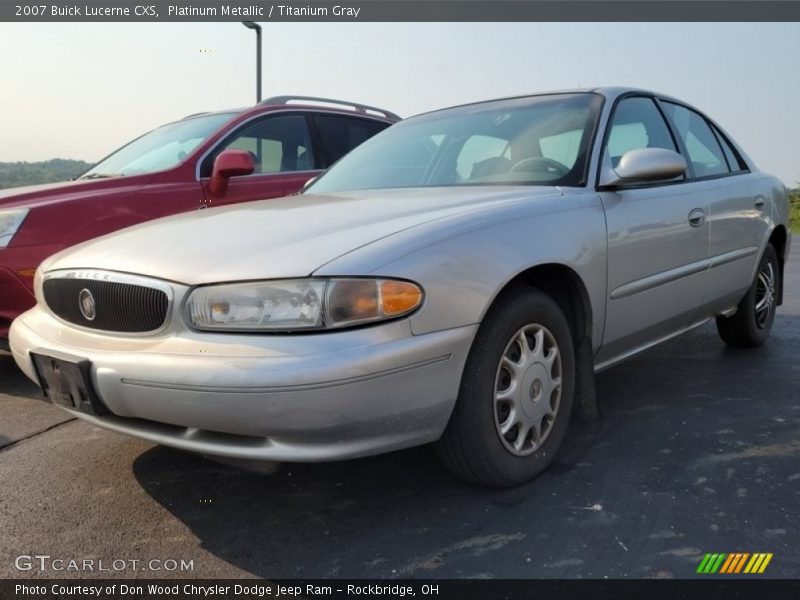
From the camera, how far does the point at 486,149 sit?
10.5ft

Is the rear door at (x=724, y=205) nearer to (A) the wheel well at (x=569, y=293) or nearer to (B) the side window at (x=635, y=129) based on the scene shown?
(B) the side window at (x=635, y=129)

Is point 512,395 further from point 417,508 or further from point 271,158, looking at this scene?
point 271,158

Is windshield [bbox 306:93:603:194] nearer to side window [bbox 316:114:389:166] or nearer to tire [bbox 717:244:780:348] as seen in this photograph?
tire [bbox 717:244:780:348]

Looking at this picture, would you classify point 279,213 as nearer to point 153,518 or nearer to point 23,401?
point 153,518

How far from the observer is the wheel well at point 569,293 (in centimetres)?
258

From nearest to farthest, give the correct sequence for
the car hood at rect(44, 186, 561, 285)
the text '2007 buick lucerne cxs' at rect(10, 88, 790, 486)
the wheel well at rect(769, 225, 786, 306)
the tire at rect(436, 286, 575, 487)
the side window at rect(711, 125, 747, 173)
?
the text '2007 buick lucerne cxs' at rect(10, 88, 790, 486), the car hood at rect(44, 186, 561, 285), the tire at rect(436, 286, 575, 487), the side window at rect(711, 125, 747, 173), the wheel well at rect(769, 225, 786, 306)

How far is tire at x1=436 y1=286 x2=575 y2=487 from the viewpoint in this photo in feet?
7.23

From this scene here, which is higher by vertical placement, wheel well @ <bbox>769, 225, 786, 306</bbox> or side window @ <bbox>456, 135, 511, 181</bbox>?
side window @ <bbox>456, 135, 511, 181</bbox>

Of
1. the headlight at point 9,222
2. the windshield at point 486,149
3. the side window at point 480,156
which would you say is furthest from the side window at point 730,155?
the headlight at point 9,222

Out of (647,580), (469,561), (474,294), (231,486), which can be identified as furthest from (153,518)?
(647,580)

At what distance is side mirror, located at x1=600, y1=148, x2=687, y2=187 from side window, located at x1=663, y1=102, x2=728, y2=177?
2.71 ft

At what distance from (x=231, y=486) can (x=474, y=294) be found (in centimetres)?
112

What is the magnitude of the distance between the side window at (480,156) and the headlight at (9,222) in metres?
2.28

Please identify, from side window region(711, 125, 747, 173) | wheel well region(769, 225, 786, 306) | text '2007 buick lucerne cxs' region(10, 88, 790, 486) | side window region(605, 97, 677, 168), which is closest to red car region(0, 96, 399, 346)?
text '2007 buick lucerne cxs' region(10, 88, 790, 486)
